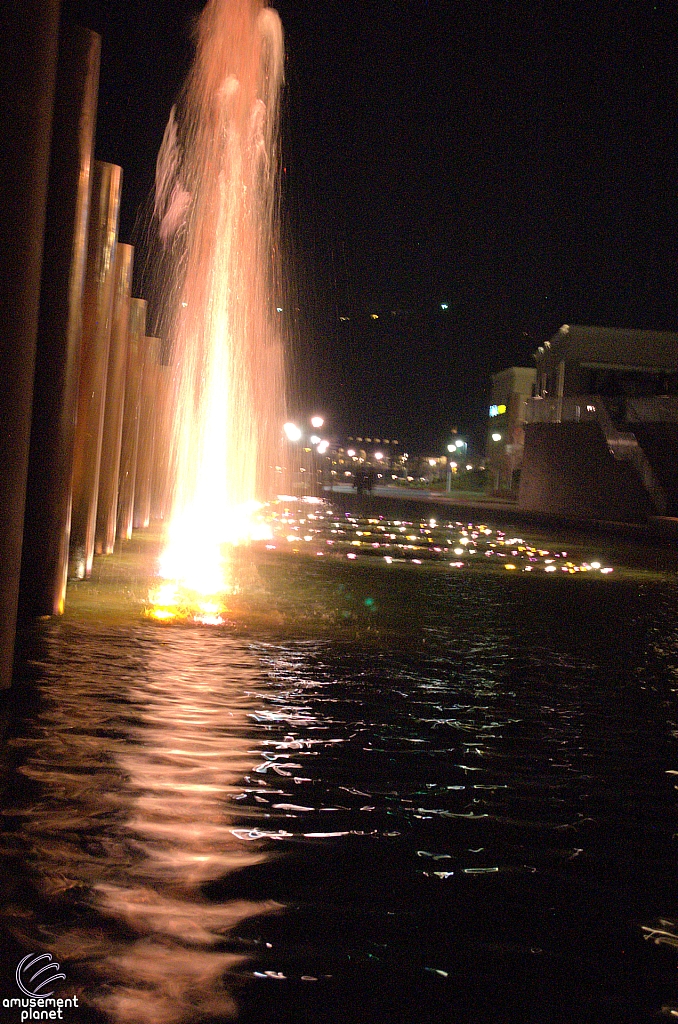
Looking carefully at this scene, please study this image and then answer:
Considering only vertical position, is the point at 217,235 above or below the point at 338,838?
above

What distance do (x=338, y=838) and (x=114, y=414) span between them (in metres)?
14.2

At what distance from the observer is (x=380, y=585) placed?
50.4 ft

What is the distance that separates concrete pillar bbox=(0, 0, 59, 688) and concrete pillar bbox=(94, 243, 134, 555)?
9.58m

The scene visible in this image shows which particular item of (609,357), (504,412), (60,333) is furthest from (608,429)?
(504,412)

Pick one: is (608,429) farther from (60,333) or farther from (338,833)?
(338,833)

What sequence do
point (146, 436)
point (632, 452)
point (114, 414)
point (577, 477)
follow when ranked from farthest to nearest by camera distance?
point (577, 477) → point (632, 452) → point (146, 436) → point (114, 414)

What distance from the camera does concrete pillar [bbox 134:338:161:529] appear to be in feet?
83.6

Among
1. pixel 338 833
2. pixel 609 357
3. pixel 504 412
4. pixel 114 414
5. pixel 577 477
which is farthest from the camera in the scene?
pixel 504 412

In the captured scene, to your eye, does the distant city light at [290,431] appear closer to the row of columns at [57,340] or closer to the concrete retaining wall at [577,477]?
the concrete retaining wall at [577,477]

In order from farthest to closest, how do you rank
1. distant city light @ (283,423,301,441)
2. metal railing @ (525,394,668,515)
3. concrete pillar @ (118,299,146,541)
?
distant city light @ (283,423,301,441) < metal railing @ (525,394,668,515) < concrete pillar @ (118,299,146,541)

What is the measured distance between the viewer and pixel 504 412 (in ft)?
299

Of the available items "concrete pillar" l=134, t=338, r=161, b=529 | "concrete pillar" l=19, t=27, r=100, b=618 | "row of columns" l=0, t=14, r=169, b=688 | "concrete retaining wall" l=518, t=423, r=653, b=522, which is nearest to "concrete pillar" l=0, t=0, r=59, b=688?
"row of columns" l=0, t=14, r=169, b=688

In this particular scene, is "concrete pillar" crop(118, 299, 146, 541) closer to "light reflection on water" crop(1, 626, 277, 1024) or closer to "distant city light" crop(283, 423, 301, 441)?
"light reflection on water" crop(1, 626, 277, 1024)

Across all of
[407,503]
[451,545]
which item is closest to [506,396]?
[407,503]
